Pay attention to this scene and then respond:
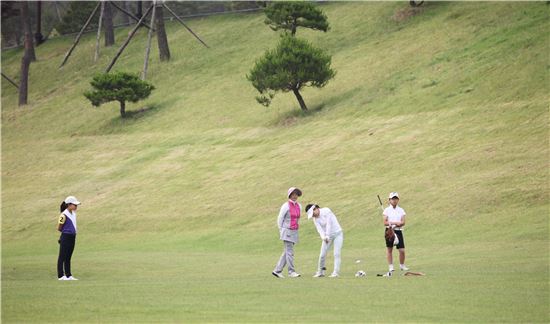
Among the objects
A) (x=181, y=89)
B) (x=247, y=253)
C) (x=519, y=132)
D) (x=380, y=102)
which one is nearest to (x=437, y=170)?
(x=519, y=132)

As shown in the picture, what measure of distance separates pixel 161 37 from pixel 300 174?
38.6 meters

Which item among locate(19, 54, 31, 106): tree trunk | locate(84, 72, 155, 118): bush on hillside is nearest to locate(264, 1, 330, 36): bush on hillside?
locate(84, 72, 155, 118): bush on hillside

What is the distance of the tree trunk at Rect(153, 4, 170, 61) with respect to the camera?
263 feet

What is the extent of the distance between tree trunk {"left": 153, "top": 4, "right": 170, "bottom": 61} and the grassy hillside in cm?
144

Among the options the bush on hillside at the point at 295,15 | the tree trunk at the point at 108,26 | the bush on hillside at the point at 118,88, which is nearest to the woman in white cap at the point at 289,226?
the bush on hillside at the point at 118,88

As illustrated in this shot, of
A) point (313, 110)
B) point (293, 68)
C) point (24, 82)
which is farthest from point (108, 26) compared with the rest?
point (313, 110)

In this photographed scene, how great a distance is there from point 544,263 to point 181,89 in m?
53.6

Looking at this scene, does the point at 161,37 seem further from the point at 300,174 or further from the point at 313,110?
the point at 300,174

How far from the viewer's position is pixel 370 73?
62.8 meters

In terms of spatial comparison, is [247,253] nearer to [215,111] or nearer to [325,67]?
[325,67]

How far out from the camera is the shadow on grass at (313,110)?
59.1 metres

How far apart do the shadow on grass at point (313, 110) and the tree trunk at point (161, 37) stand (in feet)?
78.6

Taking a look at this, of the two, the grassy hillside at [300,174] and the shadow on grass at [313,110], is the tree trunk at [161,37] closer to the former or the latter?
the grassy hillside at [300,174]

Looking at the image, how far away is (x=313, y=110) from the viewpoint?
59.9m
